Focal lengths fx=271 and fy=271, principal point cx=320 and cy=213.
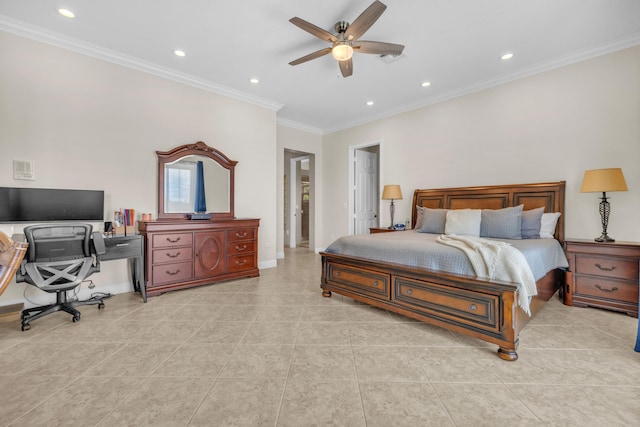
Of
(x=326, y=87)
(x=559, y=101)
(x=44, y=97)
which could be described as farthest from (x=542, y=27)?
(x=44, y=97)

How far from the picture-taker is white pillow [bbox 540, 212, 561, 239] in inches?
134

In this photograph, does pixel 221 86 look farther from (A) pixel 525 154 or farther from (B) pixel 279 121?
(A) pixel 525 154

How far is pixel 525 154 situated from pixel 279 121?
445cm

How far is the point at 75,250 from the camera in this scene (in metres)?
2.64

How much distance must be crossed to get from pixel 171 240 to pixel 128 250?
0.49m

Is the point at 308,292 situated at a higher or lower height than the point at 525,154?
lower

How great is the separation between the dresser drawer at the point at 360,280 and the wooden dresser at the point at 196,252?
1557 mm

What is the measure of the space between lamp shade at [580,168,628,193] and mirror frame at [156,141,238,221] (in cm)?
461

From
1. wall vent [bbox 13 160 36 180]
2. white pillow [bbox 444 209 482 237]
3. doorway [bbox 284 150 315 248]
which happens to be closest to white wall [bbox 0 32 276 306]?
wall vent [bbox 13 160 36 180]

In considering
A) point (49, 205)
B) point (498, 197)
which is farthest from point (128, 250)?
point (498, 197)

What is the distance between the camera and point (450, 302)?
226cm

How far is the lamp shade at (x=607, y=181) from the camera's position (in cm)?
282

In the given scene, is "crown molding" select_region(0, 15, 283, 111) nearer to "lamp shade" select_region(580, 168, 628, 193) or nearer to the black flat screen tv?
the black flat screen tv

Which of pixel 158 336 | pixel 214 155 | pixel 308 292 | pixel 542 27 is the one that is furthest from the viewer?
pixel 214 155
